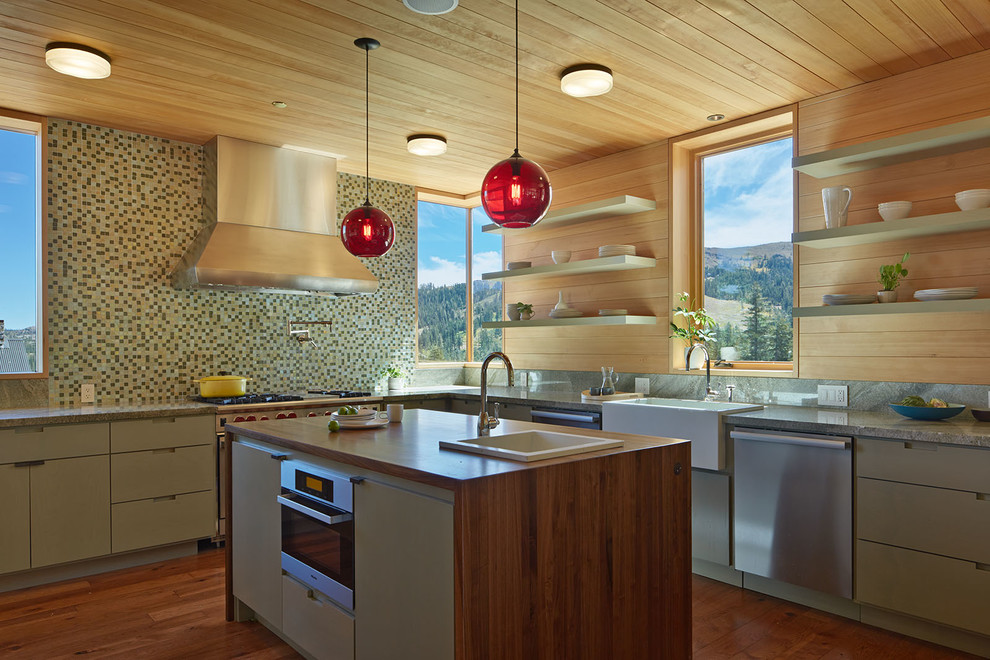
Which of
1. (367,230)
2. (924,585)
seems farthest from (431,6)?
(924,585)

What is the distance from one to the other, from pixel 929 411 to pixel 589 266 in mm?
2171

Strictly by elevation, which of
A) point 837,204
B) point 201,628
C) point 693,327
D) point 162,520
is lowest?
point 201,628

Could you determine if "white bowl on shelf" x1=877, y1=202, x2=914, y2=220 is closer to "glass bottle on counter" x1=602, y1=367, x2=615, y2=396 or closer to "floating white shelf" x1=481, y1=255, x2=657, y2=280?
"floating white shelf" x1=481, y1=255, x2=657, y2=280

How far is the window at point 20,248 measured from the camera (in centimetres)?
396

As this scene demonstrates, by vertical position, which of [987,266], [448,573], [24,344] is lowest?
[448,573]

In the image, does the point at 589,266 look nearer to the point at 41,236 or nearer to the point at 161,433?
the point at 161,433

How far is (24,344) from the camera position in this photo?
3990 mm

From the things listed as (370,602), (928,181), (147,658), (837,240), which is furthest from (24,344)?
(928,181)

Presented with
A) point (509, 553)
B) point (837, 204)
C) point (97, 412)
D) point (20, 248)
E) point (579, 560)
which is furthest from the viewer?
point (20, 248)

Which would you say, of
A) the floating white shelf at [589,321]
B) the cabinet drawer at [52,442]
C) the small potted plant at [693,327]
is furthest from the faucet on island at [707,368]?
the cabinet drawer at [52,442]

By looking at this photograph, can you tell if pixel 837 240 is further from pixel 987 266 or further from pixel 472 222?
pixel 472 222

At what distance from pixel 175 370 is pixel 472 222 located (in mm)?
2922

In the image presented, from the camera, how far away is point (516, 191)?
2.18m

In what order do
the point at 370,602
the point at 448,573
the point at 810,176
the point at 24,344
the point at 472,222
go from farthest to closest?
1. the point at 472,222
2. the point at 24,344
3. the point at 810,176
4. the point at 370,602
5. the point at 448,573
